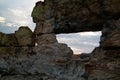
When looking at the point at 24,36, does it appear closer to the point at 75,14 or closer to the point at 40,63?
the point at 40,63

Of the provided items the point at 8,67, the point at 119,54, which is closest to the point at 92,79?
the point at 119,54

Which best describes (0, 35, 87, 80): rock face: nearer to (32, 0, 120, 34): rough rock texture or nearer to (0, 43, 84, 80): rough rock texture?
(0, 43, 84, 80): rough rock texture

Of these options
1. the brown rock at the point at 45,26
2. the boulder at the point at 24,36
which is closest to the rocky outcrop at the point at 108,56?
the brown rock at the point at 45,26

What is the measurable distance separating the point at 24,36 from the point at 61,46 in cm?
361

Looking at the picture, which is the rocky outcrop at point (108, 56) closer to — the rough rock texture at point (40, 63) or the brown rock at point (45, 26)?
the rough rock texture at point (40, 63)

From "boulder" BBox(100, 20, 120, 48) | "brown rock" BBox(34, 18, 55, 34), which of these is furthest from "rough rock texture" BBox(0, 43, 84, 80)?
"boulder" BBox(100, 20, 120, 48)

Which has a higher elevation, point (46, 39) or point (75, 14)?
point (75, 14)

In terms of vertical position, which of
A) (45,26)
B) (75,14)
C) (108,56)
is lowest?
(108,56)

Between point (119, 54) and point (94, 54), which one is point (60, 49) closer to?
point (94, 54)

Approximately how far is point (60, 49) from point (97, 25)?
11.0 ft

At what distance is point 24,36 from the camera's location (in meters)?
24.3

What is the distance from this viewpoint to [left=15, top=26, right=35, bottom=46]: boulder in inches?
941

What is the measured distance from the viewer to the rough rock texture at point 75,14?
63.5ft

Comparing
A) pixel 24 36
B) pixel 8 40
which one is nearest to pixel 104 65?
pixel 24 36
